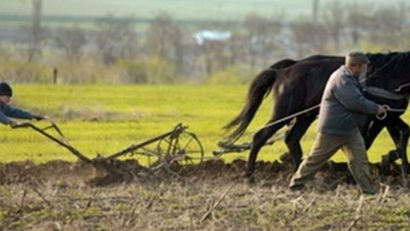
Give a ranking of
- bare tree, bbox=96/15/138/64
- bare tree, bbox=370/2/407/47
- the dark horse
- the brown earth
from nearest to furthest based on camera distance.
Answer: the brown earth, the dark horse, bare tree, bbox=96/15/138/64, bare tree, bbox=370/2/407/47

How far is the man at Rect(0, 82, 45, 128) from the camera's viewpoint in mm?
12727

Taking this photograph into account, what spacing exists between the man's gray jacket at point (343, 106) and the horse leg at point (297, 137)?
5.58ft

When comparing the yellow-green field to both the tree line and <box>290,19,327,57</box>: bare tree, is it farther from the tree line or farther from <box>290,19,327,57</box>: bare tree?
<box>290,19,327,57</box>: bare tree

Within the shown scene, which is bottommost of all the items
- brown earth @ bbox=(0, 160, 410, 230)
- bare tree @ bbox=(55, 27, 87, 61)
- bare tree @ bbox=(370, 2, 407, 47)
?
bare tree @ bbox=(55, 27, 87, 61)

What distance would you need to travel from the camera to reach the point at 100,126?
25.1m

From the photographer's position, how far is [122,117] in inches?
1096

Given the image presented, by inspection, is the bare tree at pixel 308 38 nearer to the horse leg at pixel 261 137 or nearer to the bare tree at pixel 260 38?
the bare tree at pixel 260 38

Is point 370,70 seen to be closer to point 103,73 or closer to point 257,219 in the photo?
point 257,219

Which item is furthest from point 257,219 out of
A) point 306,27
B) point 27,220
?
point 306,27

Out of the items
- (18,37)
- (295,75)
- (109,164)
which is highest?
(295,75)

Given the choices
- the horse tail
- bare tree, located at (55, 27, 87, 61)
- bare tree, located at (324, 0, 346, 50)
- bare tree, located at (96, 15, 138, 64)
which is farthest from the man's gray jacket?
bare tree, located at (324, 0, 346, 50)

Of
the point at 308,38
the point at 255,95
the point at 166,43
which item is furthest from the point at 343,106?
the point at 308,38

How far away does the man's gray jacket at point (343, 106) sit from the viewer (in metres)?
12.4

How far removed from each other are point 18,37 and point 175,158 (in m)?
59.0
